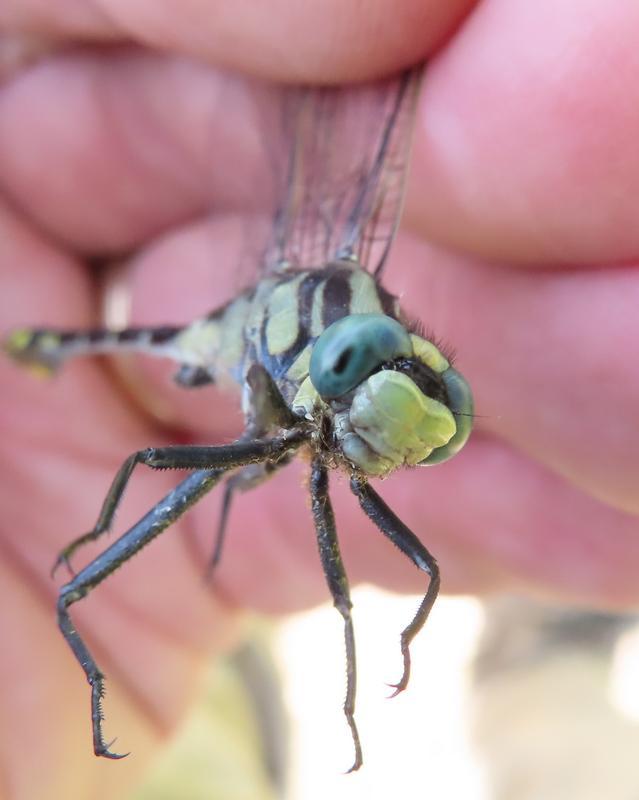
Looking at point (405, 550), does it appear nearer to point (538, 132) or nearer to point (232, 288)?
point (538, 132)

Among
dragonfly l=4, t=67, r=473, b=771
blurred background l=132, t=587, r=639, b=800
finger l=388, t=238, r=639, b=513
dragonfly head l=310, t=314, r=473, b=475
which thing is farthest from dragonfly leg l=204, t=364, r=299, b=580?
blurred background l=132, t=587, r=639, b=800


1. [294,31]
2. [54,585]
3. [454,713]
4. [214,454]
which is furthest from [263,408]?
[454,713]

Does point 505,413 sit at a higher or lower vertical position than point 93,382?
higher

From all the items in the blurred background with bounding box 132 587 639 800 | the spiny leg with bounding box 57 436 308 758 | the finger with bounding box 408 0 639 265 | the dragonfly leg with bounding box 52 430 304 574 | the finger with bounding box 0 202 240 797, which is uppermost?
the finger with bounding box 408 0 639 265

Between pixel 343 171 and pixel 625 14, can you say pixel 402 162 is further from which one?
pixel 625 14

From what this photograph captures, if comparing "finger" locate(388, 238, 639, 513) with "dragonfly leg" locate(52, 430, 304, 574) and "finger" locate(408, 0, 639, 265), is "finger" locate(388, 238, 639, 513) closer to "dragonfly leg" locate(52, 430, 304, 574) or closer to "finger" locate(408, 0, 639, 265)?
"finger" locate(408, 0, 639, 265)

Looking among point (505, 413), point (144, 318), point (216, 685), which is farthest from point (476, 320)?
point (216, 685)

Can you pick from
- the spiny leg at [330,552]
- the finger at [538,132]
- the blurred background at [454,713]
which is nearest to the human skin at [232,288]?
the finger at [538,132]
